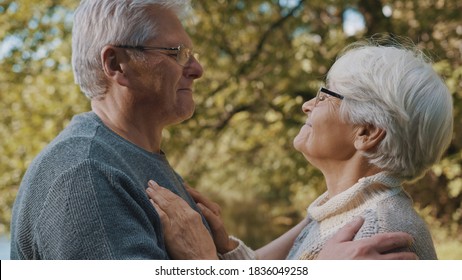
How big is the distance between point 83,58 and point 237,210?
881 centimetres

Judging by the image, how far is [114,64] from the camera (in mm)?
1690

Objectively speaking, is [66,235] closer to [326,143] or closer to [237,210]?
[326,143]

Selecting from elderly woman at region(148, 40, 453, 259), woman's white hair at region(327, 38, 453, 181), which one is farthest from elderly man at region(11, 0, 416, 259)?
woman's white hair at region(327, 38, 453, 181)

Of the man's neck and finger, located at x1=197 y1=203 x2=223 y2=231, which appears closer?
the man's neck

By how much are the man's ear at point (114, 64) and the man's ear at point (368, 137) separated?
0.67 metres

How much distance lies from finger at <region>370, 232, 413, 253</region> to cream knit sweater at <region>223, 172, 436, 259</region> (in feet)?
0.13

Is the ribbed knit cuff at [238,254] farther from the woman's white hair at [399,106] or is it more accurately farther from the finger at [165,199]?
the woman's white hair at [399,106]

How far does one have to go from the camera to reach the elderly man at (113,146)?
139 centimetres

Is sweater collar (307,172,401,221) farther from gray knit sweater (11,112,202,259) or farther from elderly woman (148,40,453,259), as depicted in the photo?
gray knit sweater (11,112,202,259)

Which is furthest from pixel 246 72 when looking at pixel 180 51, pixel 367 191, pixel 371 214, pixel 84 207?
pixel 84 207

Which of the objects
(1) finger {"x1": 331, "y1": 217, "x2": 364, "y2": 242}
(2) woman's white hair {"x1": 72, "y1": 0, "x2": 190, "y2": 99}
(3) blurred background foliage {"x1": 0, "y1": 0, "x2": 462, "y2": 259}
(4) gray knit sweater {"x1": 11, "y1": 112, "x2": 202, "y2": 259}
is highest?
(2) woman's white hair {"x1": 72, "y1": 0, "x2": 190, "y2": 99}

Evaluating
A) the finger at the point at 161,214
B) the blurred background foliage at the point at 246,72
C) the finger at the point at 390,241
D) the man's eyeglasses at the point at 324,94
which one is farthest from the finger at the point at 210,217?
the blurred background foliage at the point at 246,72

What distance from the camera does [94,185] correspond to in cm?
141

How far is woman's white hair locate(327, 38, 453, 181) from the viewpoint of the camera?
1696 millimetres
